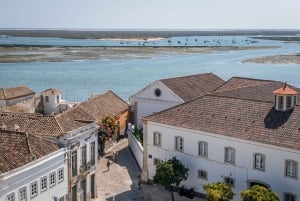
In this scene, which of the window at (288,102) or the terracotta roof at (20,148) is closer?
the terracotta roof at (20,148)

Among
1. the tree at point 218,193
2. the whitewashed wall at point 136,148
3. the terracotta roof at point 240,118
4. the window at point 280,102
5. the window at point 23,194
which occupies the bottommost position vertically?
the whitewashed wall at point 136,148

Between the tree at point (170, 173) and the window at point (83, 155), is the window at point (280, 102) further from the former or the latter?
the window at point (83, 155)

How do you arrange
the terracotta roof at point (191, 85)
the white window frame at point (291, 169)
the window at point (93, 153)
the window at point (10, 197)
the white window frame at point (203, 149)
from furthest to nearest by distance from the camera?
1. the terracotta roof at point (191, 85)
2. the white window frame at point (203, 149)
3. the window at point (93, 153)
4. the white window frame at point (291, 169)
5. the window at point (10, 197)

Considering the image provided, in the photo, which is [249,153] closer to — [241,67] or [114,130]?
[114,130]

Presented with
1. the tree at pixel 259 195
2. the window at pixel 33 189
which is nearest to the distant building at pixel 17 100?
the window at pixel 33 189

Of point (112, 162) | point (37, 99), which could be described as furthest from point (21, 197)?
point (37, 99)

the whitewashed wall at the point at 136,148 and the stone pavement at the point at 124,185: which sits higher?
the whitewashed wall at the point at 136,148

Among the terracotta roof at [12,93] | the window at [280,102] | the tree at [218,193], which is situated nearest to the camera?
the tree at [218,193]

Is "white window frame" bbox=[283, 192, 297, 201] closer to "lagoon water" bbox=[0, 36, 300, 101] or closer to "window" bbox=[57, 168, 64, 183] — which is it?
"window" bbox=[57, 168, 64, 183]
